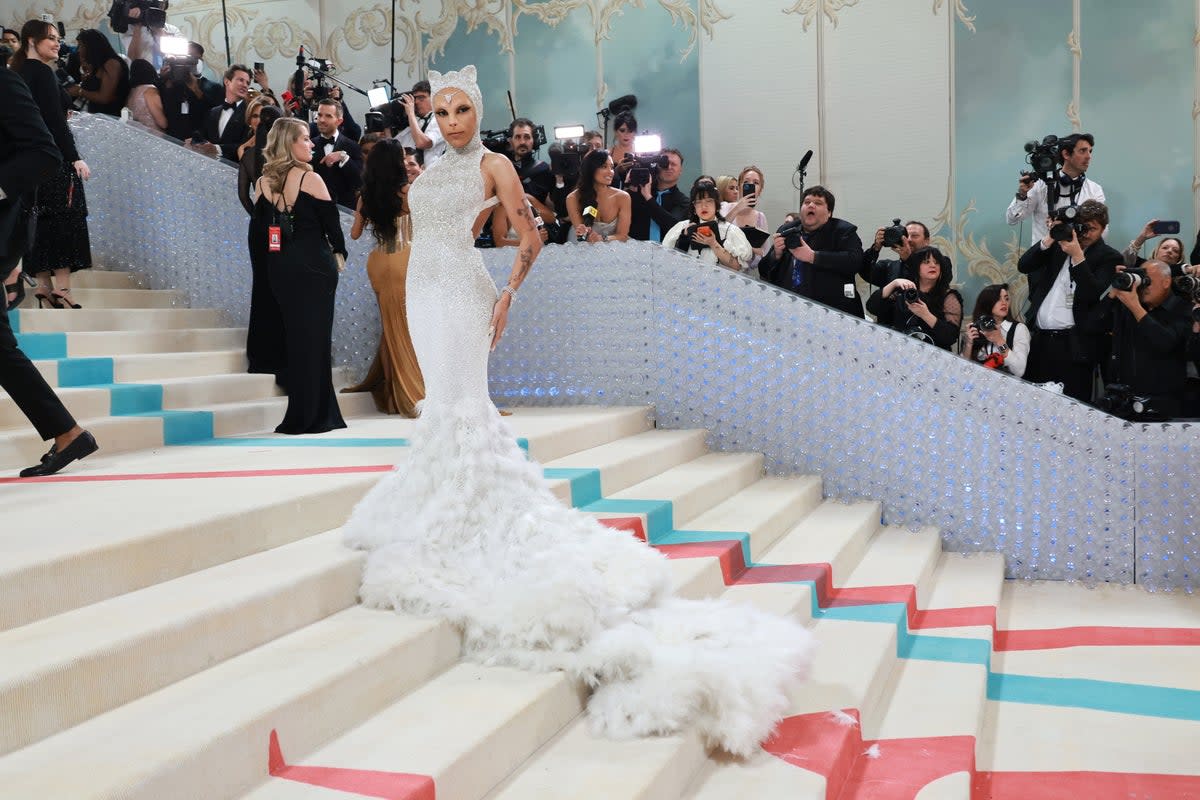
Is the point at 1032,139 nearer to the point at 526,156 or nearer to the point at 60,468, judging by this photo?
the point at 526,156

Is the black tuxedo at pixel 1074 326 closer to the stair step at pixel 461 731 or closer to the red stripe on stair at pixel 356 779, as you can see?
the stair step at pixel 461 731

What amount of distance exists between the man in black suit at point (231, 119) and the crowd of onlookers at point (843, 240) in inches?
0.4

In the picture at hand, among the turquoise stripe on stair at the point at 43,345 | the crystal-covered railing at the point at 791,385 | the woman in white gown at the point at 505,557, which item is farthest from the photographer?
the crystal-covered railing at the point at 791,385

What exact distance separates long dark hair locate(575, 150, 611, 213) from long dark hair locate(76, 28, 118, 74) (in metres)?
3.19

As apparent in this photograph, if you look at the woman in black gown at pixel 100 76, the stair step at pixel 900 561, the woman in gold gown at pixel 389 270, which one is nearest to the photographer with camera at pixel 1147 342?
the stair step at pixel 900 561

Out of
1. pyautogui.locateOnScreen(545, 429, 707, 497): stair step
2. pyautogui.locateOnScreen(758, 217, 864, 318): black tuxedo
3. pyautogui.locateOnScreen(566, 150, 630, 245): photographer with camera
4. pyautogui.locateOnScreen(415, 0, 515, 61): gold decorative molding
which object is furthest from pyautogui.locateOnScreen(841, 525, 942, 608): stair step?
pyautogui.locateOnScreen(415, 0, 515, 61): gold decorative molding

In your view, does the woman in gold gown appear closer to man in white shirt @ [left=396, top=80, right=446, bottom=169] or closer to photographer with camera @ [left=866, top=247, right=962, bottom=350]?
man in white shirt @ [left=396, top=80, right=446, bottom=169]

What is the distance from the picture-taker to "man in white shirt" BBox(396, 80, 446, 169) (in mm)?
7281

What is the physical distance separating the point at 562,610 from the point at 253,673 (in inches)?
30.1

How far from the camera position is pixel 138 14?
8.01 metres

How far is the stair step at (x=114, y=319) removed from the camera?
5.50m

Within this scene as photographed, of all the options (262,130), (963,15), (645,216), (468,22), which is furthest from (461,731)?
(468,22)

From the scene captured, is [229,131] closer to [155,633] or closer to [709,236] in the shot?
[709,236]

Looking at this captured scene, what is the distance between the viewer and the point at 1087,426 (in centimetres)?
548
